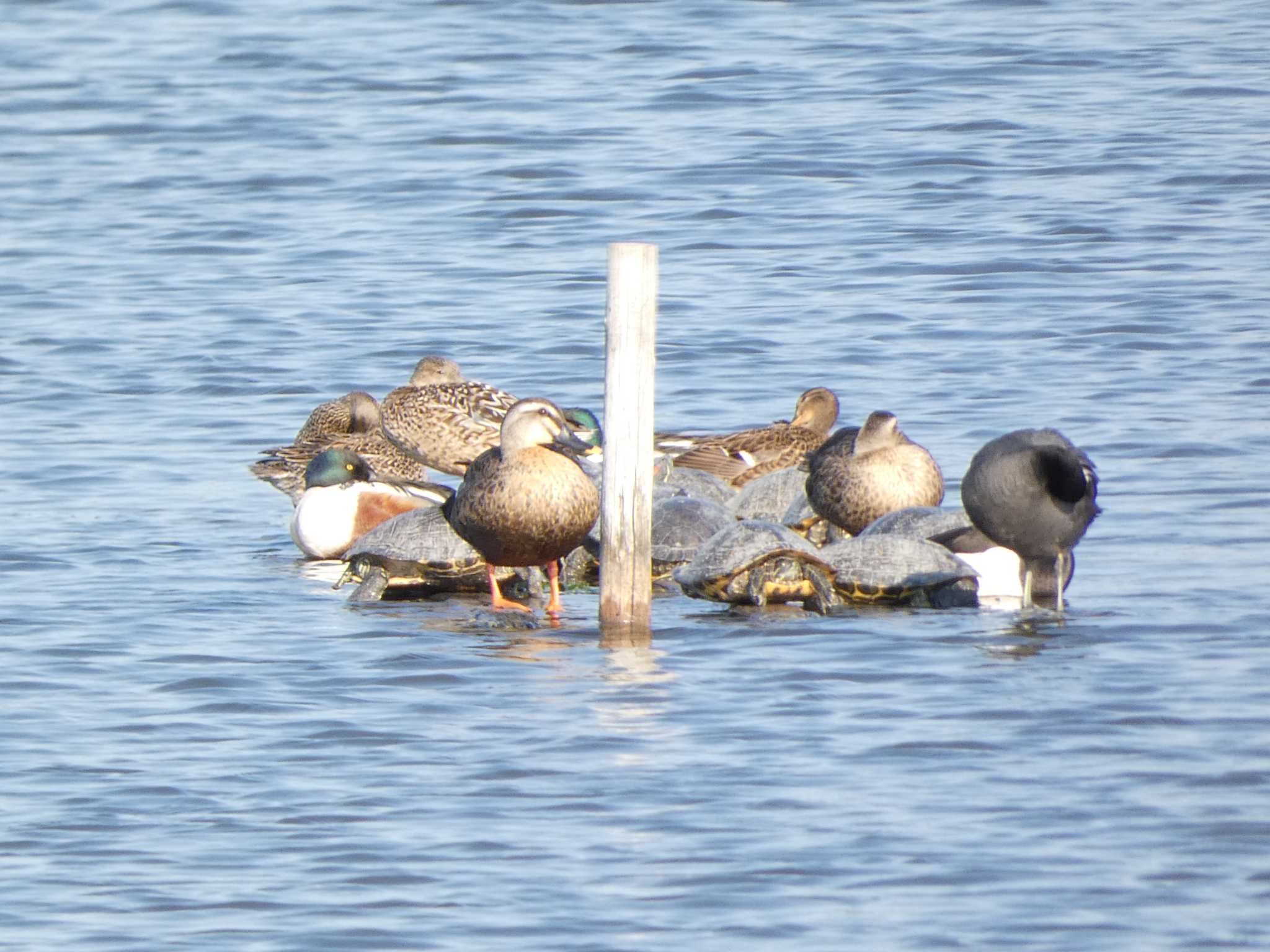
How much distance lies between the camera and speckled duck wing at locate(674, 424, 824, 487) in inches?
624

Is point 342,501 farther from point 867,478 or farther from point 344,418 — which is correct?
point 867,478

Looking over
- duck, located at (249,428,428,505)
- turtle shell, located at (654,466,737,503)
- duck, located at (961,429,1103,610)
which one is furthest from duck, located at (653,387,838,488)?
duck, located at (961,429,1103,610)

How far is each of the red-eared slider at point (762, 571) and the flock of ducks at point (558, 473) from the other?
720mm

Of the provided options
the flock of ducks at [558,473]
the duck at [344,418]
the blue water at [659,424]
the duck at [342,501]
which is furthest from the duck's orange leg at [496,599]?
the duck at [344,418]

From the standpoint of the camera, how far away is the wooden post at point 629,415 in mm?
11422

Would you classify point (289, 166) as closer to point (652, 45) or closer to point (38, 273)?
point (38, 273)

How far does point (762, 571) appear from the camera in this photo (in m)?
12.5

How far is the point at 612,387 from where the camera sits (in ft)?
37.7

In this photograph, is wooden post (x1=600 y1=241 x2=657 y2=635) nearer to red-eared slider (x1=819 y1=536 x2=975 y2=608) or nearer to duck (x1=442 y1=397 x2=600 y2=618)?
duck (x1=442 y1=397 x2=600 y2=618)

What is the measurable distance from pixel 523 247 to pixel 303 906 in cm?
1768

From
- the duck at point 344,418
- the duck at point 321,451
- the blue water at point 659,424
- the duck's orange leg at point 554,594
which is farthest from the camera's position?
the duck at point 344,418

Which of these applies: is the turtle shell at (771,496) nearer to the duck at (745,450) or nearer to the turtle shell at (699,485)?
the turtle shell at (699,485)

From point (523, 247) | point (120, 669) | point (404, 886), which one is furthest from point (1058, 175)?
point (404, 886)

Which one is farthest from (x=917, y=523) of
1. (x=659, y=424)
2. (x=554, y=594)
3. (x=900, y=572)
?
(x=659, y=424)
